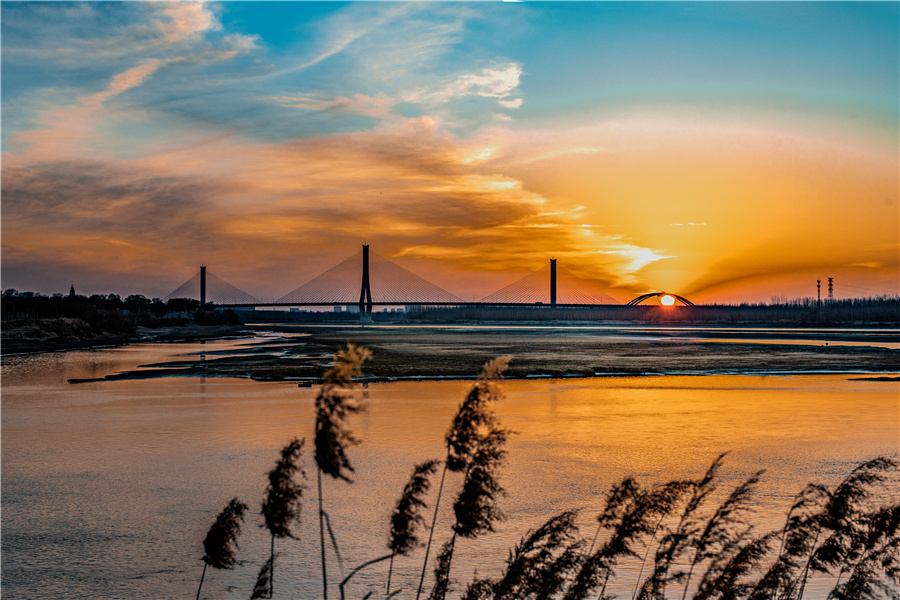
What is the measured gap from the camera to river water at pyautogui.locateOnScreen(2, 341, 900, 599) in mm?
6707

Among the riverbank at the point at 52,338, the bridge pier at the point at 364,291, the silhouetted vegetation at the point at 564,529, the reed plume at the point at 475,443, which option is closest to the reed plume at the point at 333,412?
the silhouetted vegetation at the point at 564,529

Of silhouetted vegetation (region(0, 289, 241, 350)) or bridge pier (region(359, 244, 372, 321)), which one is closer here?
silhouetted vegetation (region(0, 289, 241, 350))

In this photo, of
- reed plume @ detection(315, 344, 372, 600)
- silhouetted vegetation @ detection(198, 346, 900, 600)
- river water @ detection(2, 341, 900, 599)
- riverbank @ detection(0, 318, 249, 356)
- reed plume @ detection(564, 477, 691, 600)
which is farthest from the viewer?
riverbank @ detection(0, 318, 249, 356)

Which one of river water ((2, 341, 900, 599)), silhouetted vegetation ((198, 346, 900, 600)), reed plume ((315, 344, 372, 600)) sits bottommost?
river water ((2, 341, 900, 599))

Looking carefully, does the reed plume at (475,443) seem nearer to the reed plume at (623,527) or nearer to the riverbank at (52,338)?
the reed plume at (623,527)

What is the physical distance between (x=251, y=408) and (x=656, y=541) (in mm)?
11762

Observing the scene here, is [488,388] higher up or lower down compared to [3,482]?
higher up

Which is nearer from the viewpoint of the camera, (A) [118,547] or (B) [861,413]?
(A) [118,547]

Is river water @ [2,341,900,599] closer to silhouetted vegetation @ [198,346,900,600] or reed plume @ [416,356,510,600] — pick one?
silhouetted vegetation @ [198,346,900,600]

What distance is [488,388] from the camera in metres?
4.43

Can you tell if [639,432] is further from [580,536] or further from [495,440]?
[495,440]

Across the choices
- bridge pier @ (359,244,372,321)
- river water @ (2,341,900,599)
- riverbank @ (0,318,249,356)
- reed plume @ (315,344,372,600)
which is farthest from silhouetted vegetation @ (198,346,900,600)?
bridge pier @ (359,244,372,321)

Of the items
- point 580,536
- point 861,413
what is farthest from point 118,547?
point 861,413

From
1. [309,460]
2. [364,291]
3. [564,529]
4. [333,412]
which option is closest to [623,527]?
[564,529]
